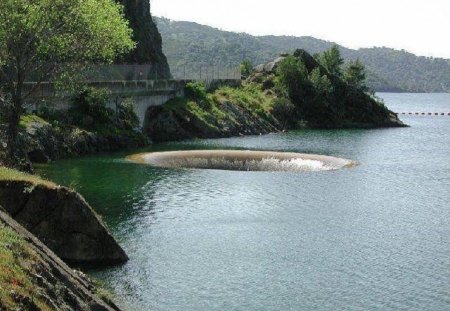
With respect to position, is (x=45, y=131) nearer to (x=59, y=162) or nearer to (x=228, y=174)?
(x=59, y=162)

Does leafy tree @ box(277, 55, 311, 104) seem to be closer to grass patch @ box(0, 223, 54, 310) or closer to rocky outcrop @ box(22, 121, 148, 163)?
rocky outcrop @ box(22, 121, 148, 163)

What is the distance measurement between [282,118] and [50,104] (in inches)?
3108

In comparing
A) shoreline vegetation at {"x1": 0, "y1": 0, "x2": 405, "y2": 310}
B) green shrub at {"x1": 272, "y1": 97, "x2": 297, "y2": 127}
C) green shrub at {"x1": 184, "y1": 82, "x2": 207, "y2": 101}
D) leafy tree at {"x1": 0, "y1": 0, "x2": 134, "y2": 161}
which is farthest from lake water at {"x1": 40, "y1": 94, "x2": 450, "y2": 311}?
green shrub at {"x1": 272, "y1": 97, "x2": 297, "y2": 127}

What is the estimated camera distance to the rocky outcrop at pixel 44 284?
19.3 m

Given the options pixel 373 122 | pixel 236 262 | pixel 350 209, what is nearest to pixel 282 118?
pixel 373 122

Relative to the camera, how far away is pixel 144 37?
534 ft

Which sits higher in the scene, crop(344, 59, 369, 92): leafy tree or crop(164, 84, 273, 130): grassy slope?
crop(344, 59, 369, 92): leafy tree

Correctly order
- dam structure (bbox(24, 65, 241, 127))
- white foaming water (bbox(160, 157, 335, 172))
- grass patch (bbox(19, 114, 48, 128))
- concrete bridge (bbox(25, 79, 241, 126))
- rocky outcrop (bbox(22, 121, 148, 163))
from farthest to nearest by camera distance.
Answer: concrete bridge (bbox(25, 79, 241, 126))
dam structure (bbox(24, 65, 241, 127))
white foaming water (bbox(160, 157, 335, 172))
grass patch (bbox(19, 114, 48, 128))
rocky outcrop (bbox(22, 121, 148, 163))

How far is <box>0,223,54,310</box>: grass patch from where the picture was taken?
59.7 feet

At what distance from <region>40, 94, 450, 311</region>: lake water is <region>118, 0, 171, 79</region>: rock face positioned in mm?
71714

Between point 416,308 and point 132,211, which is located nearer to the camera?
point 416,308

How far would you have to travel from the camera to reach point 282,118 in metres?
161

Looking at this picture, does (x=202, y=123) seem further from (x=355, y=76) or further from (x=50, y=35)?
(x=355, y=76)

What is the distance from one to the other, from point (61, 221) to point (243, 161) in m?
54.4
